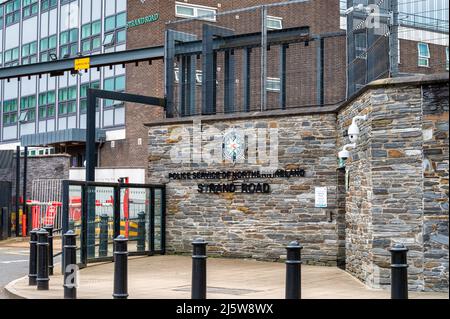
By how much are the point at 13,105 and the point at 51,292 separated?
3816 cm

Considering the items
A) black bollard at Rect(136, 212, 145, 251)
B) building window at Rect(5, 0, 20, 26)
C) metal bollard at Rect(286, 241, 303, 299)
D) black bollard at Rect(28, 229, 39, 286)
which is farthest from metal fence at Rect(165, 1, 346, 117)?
building window at Rect(5, 0, 20, 26)

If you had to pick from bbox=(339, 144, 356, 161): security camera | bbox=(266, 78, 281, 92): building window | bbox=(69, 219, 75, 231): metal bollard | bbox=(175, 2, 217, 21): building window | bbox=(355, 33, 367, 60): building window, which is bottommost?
bbox=(69, 219, 75, 231): metal bollard

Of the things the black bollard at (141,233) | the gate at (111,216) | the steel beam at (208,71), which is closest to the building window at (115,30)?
the steel beam at (208,71)

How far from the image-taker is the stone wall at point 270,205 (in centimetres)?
1745

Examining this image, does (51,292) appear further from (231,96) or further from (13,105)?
(13,105)

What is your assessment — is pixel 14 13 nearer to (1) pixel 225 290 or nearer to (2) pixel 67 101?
(2) pixel 67 101

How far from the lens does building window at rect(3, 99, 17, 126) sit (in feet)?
159

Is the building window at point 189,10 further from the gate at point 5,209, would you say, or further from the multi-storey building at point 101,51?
the gate at point 5,209

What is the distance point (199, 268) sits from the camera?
9.98 metres

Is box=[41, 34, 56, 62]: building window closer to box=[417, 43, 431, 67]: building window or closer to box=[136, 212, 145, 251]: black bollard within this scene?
box=[136, 212, 145, 251]: black bollard

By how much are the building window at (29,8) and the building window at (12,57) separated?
2248 millimetres

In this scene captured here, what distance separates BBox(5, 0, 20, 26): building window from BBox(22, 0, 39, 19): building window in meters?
0.81

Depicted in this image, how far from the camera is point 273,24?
33.8 metres
